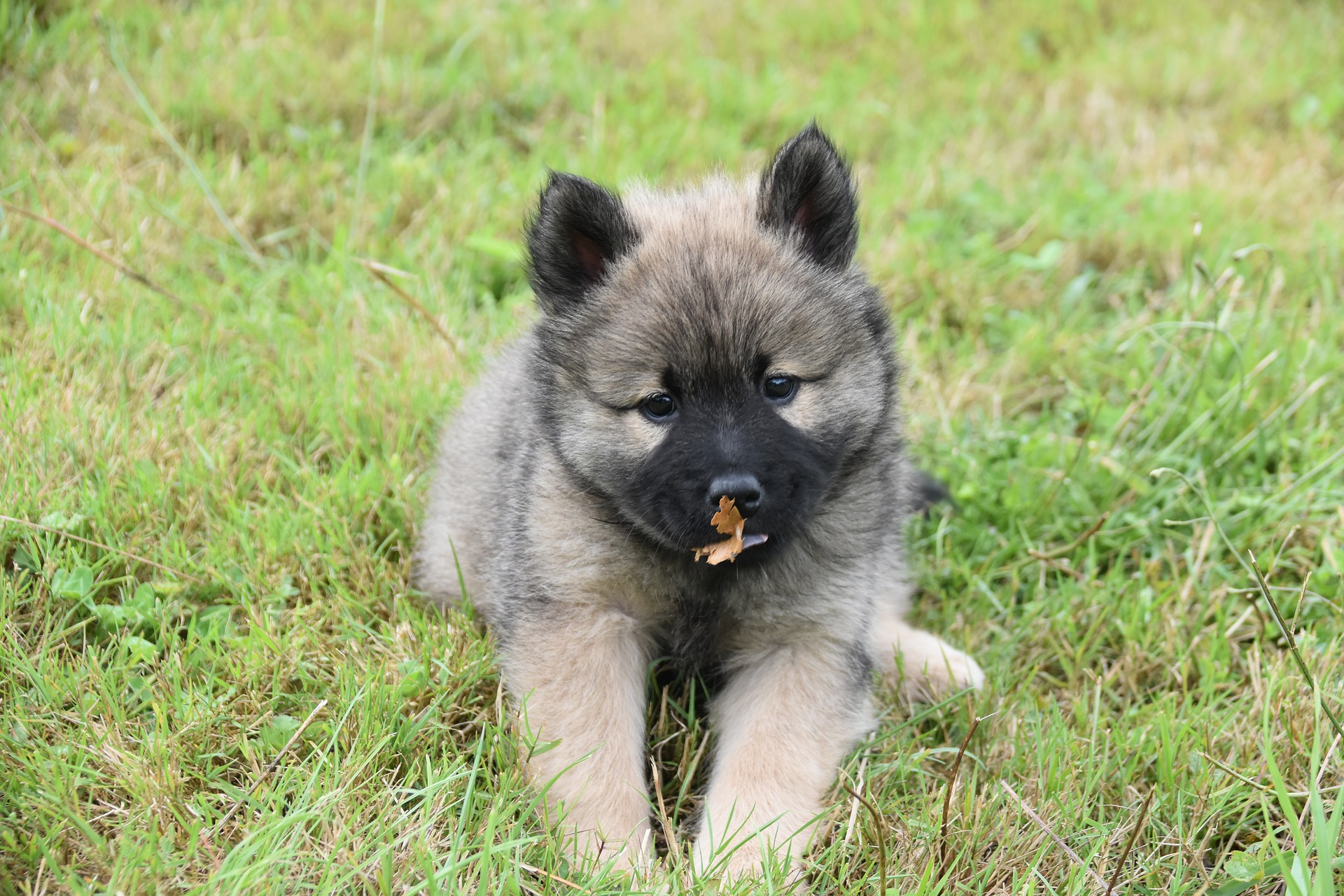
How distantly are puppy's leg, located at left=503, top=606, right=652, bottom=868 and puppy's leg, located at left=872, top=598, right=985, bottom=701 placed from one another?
2.49ft

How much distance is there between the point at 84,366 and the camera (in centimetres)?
342

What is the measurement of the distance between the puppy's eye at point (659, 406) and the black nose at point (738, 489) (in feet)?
0.74

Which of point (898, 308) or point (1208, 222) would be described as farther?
point (1208, 222)

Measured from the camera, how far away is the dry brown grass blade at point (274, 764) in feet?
7.27

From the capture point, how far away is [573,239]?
103 inches

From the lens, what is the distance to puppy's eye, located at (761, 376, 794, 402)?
2.43 meters

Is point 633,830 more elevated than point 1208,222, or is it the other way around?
point 1208,222

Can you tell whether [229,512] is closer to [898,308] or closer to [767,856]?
[767,856]

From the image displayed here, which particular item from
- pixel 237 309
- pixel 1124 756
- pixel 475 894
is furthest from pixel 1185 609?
pixel 237 309

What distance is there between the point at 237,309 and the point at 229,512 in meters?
1.24

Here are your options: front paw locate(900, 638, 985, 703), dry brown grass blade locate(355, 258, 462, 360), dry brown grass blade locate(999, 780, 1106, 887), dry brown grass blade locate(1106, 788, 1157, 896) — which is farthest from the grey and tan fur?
dry brown grass blade locate(355, 258, 462, 360)

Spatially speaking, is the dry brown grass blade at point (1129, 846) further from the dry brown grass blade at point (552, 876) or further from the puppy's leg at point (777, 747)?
the dry brown grass blade at point (552, 876)

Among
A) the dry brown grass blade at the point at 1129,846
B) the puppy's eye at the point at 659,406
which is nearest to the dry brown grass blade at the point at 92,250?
the puppy's eye at the point at 659,406

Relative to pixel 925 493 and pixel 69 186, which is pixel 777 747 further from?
pixel 69 186
